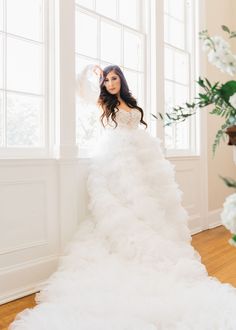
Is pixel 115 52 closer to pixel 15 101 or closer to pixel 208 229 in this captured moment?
pixel 15 101

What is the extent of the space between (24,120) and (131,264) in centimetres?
122

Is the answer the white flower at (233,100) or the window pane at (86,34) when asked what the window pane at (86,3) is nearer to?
the window pane at (86,34)

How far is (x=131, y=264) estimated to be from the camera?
8.02 feet

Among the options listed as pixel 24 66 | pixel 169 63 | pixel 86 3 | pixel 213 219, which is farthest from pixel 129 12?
pixel 213 219

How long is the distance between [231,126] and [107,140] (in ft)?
6.98

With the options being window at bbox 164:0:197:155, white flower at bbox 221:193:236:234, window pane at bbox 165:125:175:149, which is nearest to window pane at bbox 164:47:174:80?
window at bbox 164:0:197:155

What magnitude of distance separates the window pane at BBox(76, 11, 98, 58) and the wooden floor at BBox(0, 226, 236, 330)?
1.95 metres

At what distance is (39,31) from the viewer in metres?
2.77

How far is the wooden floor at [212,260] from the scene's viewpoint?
227 cm

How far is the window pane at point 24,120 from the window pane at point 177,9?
2431mm

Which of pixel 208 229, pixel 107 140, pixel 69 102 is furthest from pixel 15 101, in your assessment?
pixel 208 229

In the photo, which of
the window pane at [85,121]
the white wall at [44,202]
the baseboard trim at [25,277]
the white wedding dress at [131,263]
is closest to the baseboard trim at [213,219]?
the white wedding dress at [131,263]

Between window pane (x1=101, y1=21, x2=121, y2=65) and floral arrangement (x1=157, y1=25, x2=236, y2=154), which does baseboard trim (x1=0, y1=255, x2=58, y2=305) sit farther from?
floral arrangement (x1=157, y1=25, x2=236, y2=154)

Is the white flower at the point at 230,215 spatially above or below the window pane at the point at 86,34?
below
